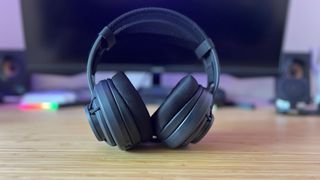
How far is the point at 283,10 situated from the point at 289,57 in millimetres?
149

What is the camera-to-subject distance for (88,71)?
2.08 feet

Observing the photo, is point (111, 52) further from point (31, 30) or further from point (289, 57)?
point (289, 57)

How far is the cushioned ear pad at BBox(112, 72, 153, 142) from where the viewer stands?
567mm

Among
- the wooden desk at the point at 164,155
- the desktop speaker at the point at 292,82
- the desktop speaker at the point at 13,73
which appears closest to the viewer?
the wooden desk at the point at 164,155

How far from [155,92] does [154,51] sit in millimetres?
120

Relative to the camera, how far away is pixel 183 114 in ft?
1.90

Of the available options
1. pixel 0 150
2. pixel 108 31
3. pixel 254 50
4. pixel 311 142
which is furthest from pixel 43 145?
pixel 254 50

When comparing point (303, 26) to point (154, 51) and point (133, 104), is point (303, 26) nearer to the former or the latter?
point (154, 51)

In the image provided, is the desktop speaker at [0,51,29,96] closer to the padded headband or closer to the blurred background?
the blurred background

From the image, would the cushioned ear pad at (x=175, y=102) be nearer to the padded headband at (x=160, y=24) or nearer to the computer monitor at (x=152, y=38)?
the padded headband at (x=160, y=24)

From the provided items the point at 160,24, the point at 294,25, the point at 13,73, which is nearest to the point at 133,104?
the point at 160,24

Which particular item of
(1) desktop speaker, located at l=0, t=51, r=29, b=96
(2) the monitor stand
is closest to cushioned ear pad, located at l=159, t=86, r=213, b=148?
(2) the monitor stand

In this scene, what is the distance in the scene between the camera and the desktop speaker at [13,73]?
3.93 ft

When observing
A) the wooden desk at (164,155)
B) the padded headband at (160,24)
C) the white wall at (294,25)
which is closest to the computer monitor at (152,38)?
the white wall at (294,25)
